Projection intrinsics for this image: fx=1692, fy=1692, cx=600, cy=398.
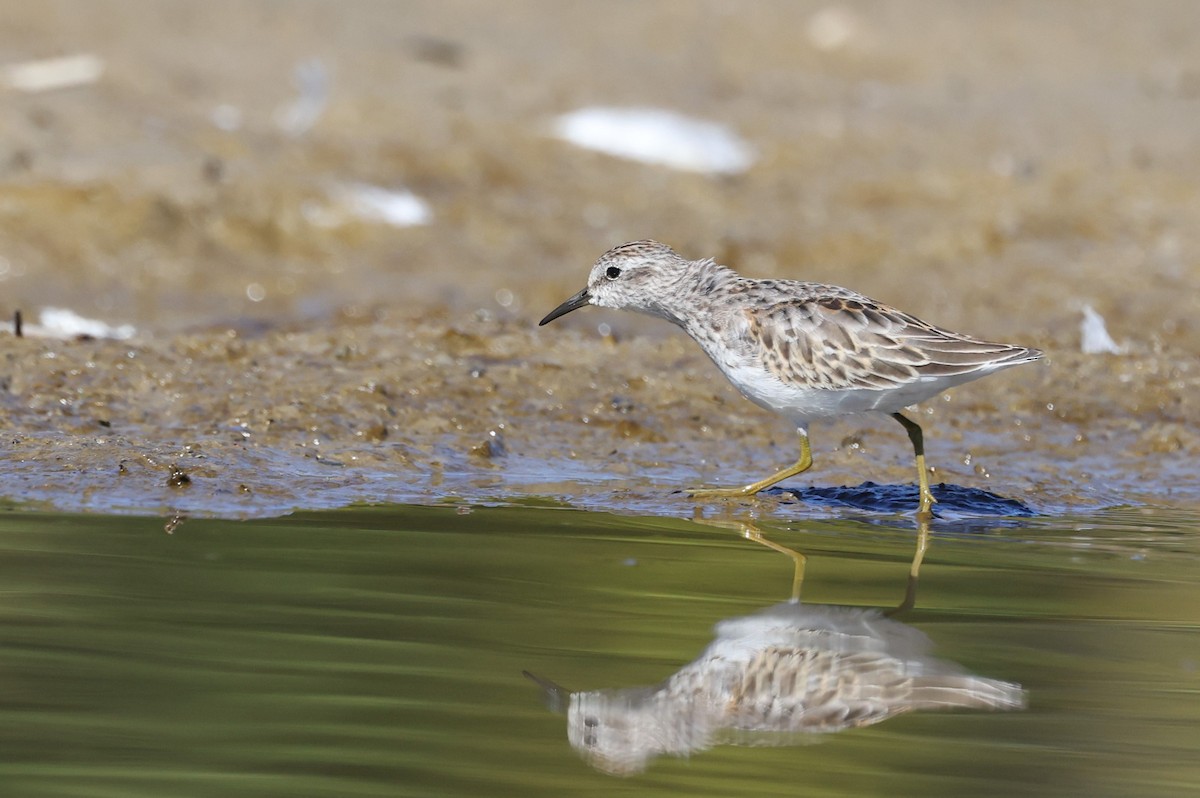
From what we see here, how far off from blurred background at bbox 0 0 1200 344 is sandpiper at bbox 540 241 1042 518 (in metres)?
3.59

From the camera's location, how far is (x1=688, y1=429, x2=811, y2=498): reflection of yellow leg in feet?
22.5

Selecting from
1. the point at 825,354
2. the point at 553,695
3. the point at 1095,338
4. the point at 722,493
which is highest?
the point at 1095,338

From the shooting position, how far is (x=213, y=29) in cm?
1338

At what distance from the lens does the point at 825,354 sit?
6715 millimetres

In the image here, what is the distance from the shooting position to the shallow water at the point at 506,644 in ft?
12.6

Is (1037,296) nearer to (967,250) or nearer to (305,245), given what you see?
(967,250)

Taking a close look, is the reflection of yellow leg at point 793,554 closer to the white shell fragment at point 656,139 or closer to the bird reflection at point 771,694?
the bird reflection at point 771,694

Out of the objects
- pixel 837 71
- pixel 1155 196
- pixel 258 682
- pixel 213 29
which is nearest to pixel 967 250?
pixel 1155 196

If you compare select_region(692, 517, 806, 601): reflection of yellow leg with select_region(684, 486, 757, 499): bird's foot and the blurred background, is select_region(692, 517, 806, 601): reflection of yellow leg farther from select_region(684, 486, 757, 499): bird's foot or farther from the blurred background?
the blurred background

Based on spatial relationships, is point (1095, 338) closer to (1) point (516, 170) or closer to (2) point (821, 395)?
(2) point (821, 395)

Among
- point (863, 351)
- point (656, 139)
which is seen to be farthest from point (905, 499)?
point (656, 139)

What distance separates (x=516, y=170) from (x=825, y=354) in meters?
6.08

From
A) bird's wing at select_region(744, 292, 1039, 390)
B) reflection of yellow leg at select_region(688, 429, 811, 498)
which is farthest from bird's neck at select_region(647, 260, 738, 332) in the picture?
reflection of yellow leg at select_region(688, 429, 811, 498)

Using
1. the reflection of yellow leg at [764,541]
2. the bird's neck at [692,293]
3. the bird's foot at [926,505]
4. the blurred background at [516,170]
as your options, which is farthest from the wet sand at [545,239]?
the bird's neck at [692,293]
